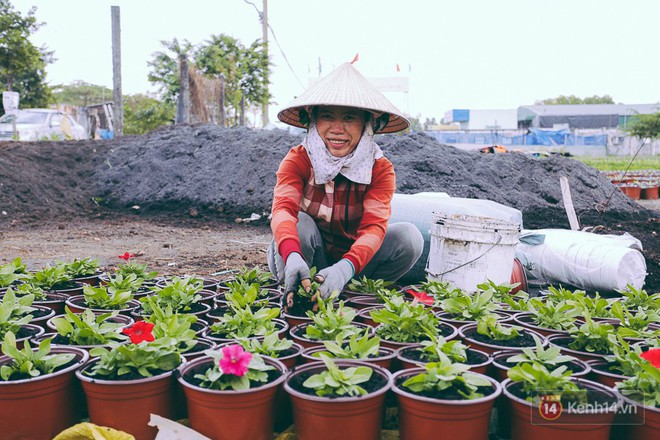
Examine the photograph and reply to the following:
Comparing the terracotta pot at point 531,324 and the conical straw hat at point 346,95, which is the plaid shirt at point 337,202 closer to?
the conical straw hat at point 346,95

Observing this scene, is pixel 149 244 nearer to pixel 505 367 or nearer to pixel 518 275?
pixel 518 275

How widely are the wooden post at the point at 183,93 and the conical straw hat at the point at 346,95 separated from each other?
879 cm

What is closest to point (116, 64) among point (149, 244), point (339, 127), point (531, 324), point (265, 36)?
point (149, 244)

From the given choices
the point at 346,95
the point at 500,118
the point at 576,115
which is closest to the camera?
the point at 346,95

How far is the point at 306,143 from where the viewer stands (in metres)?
2.97

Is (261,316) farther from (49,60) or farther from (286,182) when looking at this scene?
(49,60)

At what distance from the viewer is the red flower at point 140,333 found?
1.77m

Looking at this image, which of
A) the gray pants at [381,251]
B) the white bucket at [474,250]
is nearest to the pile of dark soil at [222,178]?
the white bucket at [474,250]

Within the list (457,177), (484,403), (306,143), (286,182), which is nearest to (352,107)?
(306,143)

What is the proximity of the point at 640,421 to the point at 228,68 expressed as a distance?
1731 cm

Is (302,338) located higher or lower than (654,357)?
lower

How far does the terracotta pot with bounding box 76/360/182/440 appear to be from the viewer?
1.66 m

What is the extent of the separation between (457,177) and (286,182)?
19.8ft

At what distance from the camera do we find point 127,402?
167 centimetres
